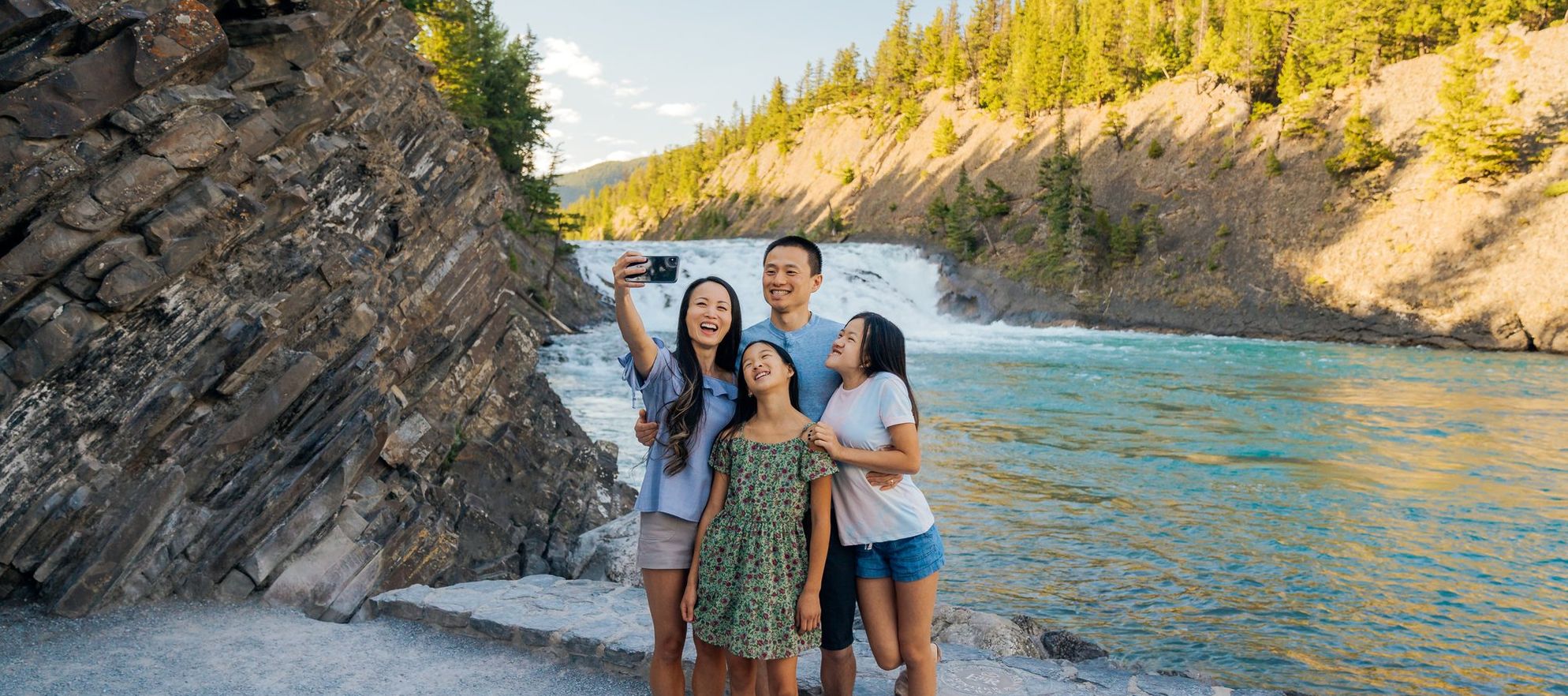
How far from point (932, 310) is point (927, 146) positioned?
3253 cm

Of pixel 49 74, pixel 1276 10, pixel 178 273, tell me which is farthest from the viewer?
pixel 1276 10

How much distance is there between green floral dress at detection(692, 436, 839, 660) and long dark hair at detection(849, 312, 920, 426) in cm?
45

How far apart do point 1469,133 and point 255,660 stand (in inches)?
1868

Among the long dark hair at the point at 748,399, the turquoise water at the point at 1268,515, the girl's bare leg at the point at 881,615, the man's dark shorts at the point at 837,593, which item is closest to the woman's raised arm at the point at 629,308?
the long dark hair at the point at 748,399

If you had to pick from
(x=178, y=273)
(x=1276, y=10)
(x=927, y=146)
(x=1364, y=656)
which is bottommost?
(x=1364, y=656)

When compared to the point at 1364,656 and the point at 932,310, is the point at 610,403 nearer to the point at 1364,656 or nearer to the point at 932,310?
the point at 1364,656

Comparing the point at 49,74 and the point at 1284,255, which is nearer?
the point at 49,74

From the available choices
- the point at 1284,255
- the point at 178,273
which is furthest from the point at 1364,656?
the point at 1284,255

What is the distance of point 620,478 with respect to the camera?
49.9 feet

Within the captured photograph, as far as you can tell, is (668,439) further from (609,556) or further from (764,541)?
→ (609,556)

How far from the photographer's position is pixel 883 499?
4.12 meters

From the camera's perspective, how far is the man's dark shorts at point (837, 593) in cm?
421

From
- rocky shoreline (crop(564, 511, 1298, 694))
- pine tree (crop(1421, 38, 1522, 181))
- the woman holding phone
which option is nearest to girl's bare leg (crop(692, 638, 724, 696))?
the woman holding phone

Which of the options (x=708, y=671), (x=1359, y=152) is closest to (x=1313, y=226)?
(x=1359, y=152)
